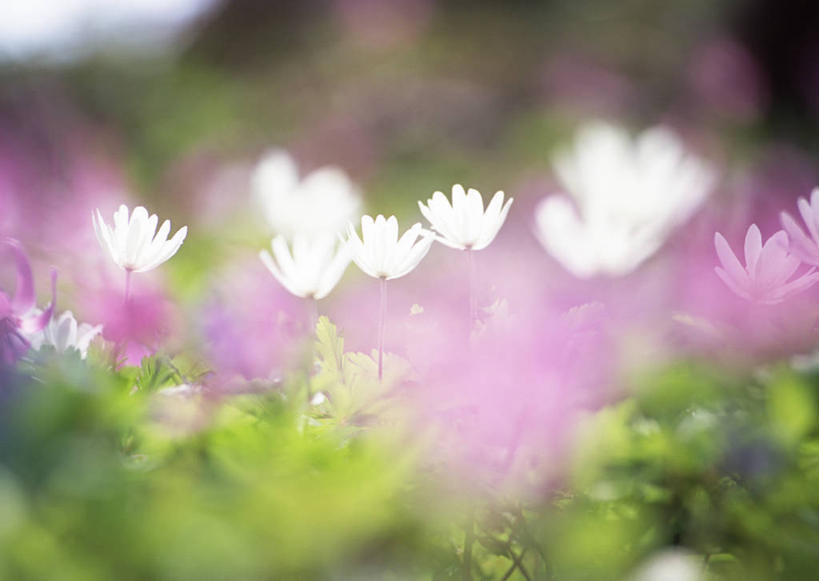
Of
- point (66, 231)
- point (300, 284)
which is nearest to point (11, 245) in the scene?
point (300, 284)

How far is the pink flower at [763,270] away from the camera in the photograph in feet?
2.63

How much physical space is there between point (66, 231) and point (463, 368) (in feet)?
4.68

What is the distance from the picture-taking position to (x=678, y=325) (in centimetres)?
97

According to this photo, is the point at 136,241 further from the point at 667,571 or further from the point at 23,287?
the point at 667,571

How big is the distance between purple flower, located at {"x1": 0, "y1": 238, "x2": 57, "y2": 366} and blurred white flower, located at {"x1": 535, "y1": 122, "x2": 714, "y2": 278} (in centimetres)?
66

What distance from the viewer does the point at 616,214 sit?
61.6 inches

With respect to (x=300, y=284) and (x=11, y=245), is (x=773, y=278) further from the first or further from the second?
(x=11, y=245)

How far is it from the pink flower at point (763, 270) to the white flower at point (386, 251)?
292mm

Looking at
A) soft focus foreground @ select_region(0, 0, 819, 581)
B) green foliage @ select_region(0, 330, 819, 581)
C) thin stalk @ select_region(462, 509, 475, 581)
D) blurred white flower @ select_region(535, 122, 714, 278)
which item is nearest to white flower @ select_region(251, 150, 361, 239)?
soft focus foreground @ select_region(0, 0, 819, 581)

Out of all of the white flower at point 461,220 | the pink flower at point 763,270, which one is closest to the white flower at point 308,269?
the white flower at point 461,220

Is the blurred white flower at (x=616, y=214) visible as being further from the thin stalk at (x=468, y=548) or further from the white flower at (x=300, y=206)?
the white flower at (x=300, y=206)

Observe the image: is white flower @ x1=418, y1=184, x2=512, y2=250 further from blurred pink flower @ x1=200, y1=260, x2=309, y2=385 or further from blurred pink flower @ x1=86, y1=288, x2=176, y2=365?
blurred pink flower @ x1=86, y1=288, x2=176, y2=365

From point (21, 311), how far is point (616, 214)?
1.08 meters

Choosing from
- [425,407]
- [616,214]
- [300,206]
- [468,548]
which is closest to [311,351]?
[425,407]
